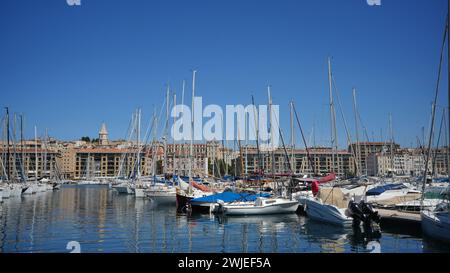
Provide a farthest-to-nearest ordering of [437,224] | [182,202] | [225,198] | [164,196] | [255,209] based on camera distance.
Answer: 1. [164,196]
2. [182,202]
3. [225,198]
4. [255,209]
5. [437,224]

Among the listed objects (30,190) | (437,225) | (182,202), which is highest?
(437,225)

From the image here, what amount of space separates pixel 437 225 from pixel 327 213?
533 cm

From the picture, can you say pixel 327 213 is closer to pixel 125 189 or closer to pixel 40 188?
pixel 125 189

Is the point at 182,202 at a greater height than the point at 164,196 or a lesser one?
greater

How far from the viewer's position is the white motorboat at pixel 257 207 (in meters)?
18.1

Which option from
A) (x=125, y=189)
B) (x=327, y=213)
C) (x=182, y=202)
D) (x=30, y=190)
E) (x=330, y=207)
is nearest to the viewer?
(x=330, y=207)

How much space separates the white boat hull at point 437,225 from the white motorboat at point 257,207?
8.21 metres

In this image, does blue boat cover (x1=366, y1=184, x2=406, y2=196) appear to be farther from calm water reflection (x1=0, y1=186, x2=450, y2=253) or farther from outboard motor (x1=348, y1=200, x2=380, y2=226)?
outboard motor (x1=348, y1=200, x2=380, y2=226)

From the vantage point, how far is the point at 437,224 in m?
10.2

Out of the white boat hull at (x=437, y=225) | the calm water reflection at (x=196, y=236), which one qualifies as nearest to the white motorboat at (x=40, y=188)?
the calm water reflection at (x=196, y=236)

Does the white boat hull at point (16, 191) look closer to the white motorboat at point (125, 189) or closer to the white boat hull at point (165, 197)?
the white motorboat at point (125, 189)

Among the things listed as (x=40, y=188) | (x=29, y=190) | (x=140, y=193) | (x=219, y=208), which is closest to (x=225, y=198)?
(x=219, y=208)

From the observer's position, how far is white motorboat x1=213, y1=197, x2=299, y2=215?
18.1 m
